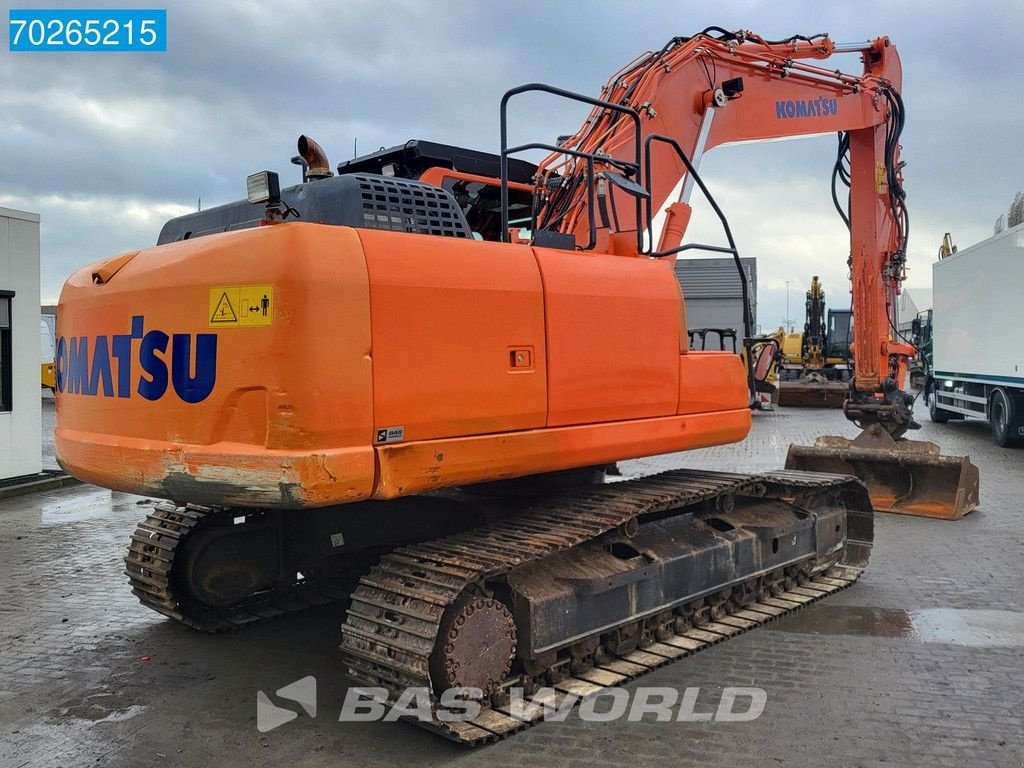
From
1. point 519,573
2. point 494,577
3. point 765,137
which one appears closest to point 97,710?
point 494,577

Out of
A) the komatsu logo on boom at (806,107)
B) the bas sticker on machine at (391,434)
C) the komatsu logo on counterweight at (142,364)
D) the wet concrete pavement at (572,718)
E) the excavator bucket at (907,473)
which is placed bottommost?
the wet concrete pavement at (572,718)

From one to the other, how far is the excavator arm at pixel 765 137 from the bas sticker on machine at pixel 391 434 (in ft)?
5.37

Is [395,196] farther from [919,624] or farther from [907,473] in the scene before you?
[907,473]

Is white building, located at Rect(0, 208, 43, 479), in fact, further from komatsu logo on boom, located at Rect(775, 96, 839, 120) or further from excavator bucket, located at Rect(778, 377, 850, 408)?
excavator bucket, located at Rect(778, 377, 850, 408)

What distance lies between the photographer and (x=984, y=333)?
15047mm

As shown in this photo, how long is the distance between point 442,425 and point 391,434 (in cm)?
26

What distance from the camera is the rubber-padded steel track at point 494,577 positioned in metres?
3.76

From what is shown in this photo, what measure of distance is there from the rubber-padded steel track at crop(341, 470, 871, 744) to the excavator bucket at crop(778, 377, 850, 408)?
786 inches

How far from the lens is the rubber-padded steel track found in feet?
12.3

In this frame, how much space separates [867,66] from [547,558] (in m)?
7.85

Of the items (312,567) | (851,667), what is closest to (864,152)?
(851,667)

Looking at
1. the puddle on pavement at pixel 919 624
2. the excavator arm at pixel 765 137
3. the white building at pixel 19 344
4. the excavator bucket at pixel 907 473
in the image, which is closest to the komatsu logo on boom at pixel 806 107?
the excavator arm at pixel 765 137

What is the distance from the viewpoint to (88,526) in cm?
859

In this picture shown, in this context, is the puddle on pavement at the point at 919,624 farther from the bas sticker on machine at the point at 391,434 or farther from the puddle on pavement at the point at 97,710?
the puddle on pavement at the point at 97,710
